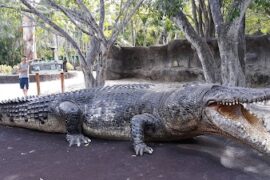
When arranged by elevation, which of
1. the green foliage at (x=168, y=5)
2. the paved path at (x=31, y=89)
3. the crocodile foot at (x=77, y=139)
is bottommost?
the paved path at (x=31, y=89)

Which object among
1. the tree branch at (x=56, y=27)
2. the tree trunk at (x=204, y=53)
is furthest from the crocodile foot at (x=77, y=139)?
the tree trunk at (x=204, y=53)

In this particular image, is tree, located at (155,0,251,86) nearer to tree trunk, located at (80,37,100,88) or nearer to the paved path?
tree trunk, located at (80,37,100,88)

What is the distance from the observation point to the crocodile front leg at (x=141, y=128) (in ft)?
10.3

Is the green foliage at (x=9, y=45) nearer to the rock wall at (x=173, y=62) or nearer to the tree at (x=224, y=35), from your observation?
the rock wall at (x=173, y=62)

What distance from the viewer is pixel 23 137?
12.6 feet

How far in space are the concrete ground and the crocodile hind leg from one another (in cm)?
12

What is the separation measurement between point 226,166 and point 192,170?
0.29 m

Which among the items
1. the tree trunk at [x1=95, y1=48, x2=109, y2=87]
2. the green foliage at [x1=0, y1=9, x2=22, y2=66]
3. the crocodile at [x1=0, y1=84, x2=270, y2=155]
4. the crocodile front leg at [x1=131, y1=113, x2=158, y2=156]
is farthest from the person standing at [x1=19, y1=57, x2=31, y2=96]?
the green foliage at [x1=0, y1=9, x2=22, y2=66]

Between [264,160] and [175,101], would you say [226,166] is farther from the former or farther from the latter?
[175,101]

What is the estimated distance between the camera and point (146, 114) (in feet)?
11.5

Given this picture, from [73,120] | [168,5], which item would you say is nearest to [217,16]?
[168,5]

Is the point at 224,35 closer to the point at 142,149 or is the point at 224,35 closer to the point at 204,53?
the point at 204,53

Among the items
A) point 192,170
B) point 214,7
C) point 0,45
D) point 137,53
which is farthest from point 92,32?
point 0,45

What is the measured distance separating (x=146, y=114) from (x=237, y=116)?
1.01 metres
